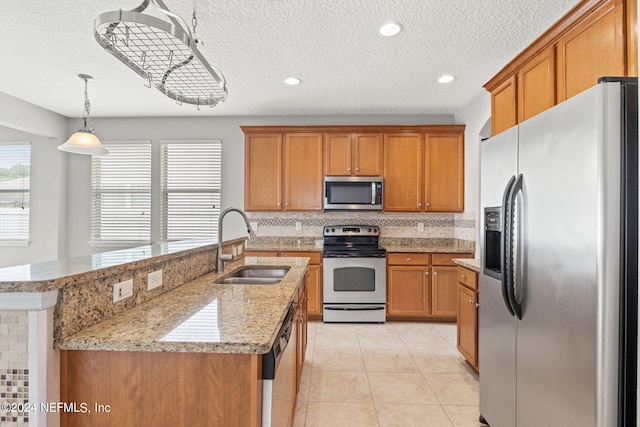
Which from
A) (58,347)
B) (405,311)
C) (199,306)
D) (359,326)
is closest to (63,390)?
(58,347)

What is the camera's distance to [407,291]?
3.85m

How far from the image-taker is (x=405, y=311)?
386cm

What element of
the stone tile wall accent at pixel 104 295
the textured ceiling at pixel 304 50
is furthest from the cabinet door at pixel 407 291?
the stone tile wall accent at pixel 104 295

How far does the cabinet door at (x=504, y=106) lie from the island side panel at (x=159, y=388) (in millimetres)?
2576

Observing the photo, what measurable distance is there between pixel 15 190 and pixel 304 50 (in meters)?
4.62

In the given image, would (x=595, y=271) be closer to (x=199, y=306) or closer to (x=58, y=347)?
(x=199, y=306)

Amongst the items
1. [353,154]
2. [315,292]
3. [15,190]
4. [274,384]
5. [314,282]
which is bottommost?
[315,292]

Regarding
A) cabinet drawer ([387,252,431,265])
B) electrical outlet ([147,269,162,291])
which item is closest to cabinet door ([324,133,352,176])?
cabinet drawer ([387,252,431,265])

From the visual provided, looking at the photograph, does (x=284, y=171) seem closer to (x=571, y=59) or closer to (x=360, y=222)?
(x=360, y=222)

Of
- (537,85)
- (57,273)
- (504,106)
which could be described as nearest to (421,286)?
(504,106)

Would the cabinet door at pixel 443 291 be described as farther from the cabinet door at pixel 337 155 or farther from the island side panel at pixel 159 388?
the island side panel at pixel 159 388

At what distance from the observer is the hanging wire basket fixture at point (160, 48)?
1.11 meters

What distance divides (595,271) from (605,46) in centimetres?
137

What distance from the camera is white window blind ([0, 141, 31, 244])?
4516mm
